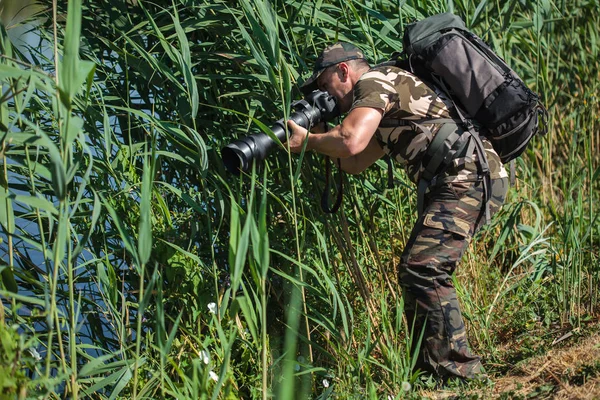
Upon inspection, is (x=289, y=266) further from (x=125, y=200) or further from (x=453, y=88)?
(x=453, y=88)

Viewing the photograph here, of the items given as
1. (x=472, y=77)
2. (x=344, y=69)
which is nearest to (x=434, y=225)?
(x=472, y=77)

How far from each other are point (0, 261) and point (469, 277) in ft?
6.53

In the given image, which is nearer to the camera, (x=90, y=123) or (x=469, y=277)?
(x=90, y=123)

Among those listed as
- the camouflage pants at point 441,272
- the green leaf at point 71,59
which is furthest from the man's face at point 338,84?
the green leaf at point 71,59

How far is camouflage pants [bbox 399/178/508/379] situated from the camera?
2816mm

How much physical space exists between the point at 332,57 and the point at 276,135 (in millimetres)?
438

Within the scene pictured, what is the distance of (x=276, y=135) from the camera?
2609 millimetres

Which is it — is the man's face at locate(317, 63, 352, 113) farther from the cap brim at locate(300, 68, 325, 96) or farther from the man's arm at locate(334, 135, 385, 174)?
the man's arm at locate(334, 135, 385, 174)

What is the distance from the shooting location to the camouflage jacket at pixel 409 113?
2811 millimetres

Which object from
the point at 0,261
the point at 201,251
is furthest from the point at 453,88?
the point at 0,261

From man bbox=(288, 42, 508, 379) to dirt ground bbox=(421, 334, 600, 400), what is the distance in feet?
0.38

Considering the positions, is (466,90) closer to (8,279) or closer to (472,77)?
(472,77)

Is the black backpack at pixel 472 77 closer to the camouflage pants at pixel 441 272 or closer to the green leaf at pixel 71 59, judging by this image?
the camouflage pants at pixel 441 272

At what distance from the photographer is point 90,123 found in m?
2.90
